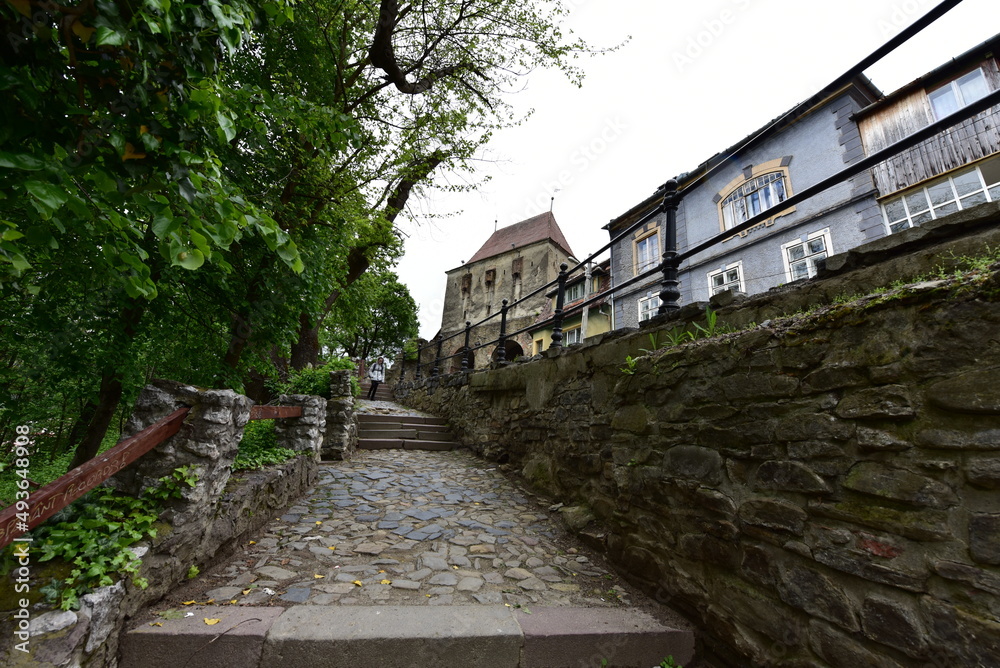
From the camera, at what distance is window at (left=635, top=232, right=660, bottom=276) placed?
37.6 feet

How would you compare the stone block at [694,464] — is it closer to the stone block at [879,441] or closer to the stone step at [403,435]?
the stone block at [879,441]

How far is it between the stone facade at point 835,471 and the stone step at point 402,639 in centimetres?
42

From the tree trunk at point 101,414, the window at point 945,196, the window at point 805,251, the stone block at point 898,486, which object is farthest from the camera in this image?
the window at point 805,251

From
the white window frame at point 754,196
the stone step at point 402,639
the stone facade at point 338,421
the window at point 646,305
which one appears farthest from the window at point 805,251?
the stone facade at point 338,421

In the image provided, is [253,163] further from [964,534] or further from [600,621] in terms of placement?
[964,534]

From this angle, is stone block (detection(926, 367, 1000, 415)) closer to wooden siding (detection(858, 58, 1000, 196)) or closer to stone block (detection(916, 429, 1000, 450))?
stone block (detection(916, 429, 1000, 450))

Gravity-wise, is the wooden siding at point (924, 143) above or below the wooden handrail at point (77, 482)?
above

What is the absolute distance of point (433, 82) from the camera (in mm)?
7039

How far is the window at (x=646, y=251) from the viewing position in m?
11.5

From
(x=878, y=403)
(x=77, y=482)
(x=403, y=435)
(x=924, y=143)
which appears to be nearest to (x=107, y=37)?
(x=77, y=482)

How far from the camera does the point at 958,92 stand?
691cm

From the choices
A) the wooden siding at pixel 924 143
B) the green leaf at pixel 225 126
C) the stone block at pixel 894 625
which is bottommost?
the stone block at pixel 894 625

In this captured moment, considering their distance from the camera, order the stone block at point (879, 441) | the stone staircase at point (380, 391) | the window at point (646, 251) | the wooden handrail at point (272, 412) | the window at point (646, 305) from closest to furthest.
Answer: the stone block at point (879, 441) < the wooden handrail at point (272, 412) < the window at point (646, 305) < the window at point (646, 251) < the stone staircase at point (380, 391)

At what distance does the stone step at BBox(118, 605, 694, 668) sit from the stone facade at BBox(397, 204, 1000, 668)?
0.42 m
